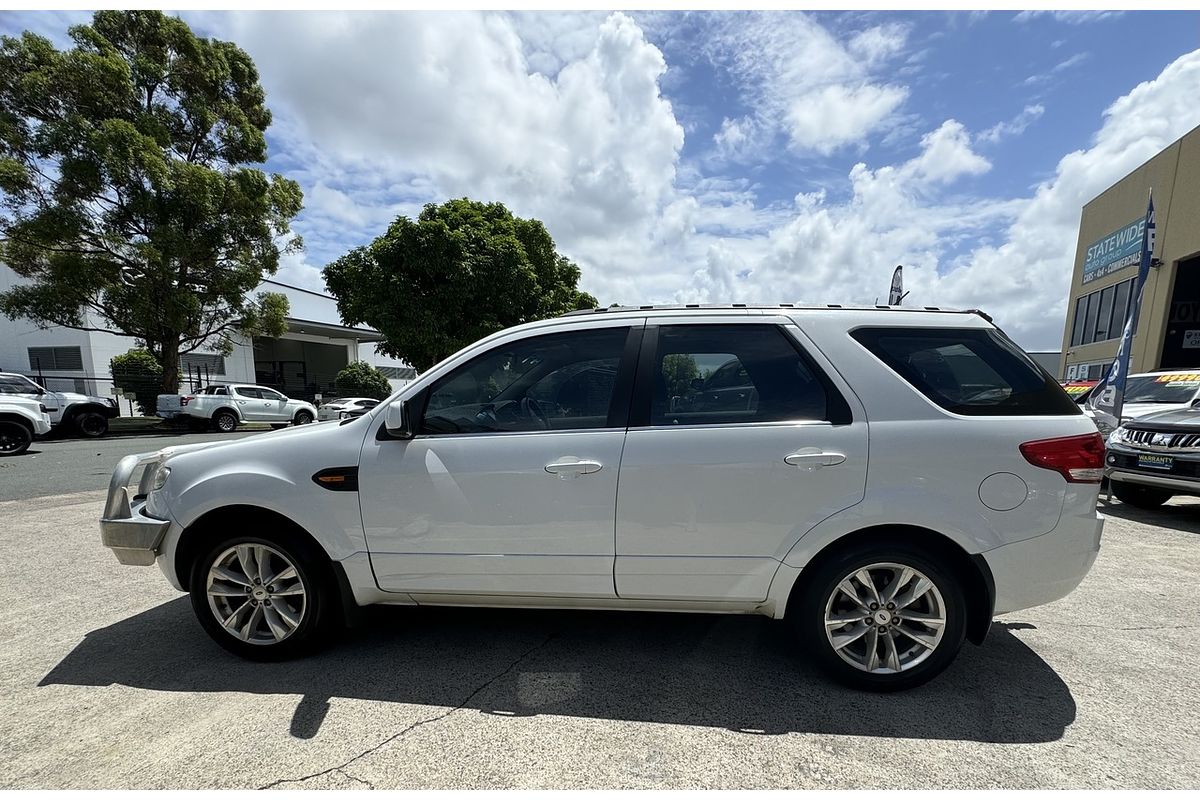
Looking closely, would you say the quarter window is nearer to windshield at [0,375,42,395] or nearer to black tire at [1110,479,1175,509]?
black tire at [1110,479,1175,509]

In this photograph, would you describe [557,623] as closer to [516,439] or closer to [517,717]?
[517,717]

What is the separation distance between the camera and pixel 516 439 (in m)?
2.65

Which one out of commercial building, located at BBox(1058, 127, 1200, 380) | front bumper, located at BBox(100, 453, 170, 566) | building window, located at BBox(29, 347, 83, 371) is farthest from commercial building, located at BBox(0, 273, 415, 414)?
commercial building, located at BBox(1058, 127, 1200, 380)

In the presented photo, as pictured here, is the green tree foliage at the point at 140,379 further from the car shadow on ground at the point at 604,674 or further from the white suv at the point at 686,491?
the white suv at the point at 686,491

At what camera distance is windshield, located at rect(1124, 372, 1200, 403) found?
711 cm

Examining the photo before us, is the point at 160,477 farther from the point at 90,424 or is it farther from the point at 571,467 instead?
the point at 90,424

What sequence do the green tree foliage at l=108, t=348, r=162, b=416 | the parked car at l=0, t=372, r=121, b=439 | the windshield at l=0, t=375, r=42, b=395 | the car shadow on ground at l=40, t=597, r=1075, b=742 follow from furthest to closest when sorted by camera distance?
1. the green tree foliage at l=108, t=348, r=162, b=416
2. the parked car at l=0, t=372, r=121, b=439
3. the windshield at l=0, t=375, r=42, b=395
4. the car shadow on ground at l=40, t=597, r=1075, b=742

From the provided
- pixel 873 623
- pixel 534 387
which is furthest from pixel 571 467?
pixel 873 623

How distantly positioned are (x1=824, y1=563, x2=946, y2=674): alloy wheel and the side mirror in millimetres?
2205

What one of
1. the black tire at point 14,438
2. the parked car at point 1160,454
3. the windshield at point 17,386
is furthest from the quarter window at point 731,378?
the windshield at point 17,386

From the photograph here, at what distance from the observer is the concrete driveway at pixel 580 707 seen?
208 cm

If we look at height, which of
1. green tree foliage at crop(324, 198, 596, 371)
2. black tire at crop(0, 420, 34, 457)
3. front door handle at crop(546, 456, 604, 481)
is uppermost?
green tree foliage at crop(324, 198, 596, 371)

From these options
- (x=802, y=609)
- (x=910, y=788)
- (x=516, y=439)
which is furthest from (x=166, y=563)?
(x=910, y=788)

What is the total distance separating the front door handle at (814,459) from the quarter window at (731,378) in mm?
179
